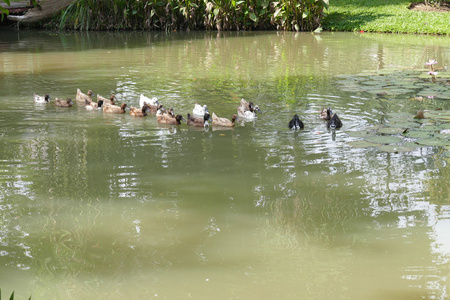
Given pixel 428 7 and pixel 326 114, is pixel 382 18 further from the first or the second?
pixel 326 114

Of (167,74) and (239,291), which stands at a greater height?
(167,74)

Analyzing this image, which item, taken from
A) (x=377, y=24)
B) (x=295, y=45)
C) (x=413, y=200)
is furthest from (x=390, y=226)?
(x=377, y=24)

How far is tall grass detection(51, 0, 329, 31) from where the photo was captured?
22047 mm

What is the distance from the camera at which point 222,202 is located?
5652 millimetres

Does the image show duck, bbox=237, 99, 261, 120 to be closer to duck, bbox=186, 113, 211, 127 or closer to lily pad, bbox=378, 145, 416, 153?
→ duck, bbox=186, 113, 211, 127

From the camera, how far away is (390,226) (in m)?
5.11

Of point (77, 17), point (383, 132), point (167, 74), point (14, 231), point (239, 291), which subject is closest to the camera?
point (239, 291)

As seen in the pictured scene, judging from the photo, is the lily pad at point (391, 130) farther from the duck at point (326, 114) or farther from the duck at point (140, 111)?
the duck at point (140, 111)

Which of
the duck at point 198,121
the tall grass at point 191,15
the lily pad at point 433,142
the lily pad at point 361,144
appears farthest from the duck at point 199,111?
the tall grass at point 191,15

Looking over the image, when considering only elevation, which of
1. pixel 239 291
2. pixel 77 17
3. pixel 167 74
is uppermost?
pixel 77 17

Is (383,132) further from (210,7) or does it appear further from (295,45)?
(210,7)

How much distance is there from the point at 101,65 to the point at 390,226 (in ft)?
34.8

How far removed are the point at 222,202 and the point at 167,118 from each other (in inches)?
124

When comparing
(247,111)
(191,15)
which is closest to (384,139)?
(247,111)
